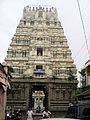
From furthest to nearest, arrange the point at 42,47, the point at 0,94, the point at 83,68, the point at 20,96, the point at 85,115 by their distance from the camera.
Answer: the point at 42,47
the point at 20,96
the point at 83,68
the point at 0,94
the point at 85,115

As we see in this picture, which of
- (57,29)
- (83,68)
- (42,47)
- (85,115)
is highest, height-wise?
(57,29)

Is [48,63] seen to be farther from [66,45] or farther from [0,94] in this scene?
[0,94]

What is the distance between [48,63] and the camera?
188 feet

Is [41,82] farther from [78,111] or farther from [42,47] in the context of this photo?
[78,111]

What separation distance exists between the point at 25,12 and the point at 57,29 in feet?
23.4

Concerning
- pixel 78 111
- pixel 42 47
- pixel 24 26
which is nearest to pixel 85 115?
pixel 78 111

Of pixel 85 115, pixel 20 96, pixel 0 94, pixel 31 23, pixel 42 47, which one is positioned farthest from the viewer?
pixel 31 23

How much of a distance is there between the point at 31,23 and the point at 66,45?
313 inches

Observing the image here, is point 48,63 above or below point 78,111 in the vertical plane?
above

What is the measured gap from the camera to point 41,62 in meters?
57.6

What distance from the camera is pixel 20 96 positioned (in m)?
54.2

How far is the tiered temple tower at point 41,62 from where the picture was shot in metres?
54.1

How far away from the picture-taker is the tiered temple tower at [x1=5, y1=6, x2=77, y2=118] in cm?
5409

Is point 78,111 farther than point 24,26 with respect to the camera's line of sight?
No
